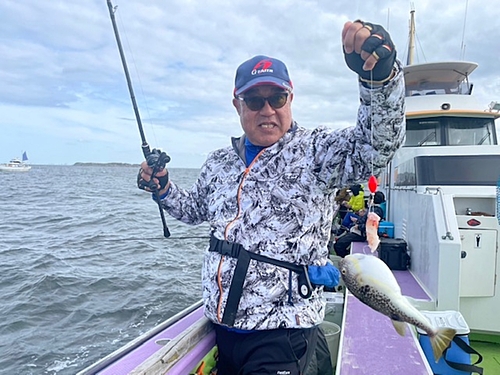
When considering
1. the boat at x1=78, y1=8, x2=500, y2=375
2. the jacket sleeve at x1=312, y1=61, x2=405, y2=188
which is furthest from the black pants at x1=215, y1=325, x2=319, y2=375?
the jacket sleeve at x1=312, y1=61, x2=405, y2=188

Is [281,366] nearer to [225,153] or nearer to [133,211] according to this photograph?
[225,153]

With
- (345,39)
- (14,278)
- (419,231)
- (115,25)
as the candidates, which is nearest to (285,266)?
(345,39)

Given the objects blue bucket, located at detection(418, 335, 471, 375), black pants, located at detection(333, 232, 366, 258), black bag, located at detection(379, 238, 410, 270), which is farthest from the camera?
black pants, located at detection(333, 232, 366, 258)

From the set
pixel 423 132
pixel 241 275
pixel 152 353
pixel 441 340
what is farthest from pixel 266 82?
pixel 423 132

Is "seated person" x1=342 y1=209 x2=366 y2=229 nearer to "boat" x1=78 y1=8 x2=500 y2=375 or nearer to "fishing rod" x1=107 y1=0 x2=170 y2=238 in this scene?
"boat" x1=78 y1=8 x2=500 y2=375

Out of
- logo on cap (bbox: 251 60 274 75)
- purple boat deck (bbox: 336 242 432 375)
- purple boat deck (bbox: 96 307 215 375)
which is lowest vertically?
purple boat deck (bbox: 336 242 432 375)

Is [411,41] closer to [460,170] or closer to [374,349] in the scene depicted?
[460,170]

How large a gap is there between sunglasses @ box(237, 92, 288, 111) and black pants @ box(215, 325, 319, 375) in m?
1.18

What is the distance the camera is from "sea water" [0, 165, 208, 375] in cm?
641

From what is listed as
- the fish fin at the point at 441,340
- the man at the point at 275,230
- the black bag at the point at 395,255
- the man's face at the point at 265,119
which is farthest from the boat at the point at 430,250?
the man's face at the point at 265,119

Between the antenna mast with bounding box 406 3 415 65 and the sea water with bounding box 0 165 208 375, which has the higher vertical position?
the antenna mast with bounding box 406 3 415 65

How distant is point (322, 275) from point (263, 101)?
0.96m

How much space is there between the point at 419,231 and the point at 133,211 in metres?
18.0

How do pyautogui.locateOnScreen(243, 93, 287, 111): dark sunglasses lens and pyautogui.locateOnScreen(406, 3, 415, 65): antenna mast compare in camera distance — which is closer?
pyautogui.locateOnScreen(243, 93, 287, 111): dark sunglasses lens
